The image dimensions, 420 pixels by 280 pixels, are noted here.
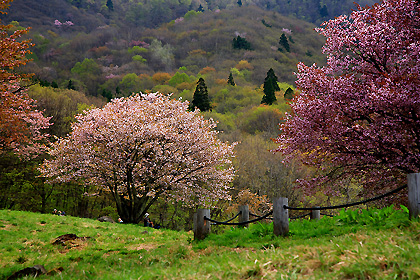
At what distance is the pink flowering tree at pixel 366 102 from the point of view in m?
9.12

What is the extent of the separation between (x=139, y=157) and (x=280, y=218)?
539 inches

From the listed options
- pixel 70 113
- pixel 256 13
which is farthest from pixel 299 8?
pixel 70 113

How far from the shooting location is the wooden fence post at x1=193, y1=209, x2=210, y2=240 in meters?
8.65

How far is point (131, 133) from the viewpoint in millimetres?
17797

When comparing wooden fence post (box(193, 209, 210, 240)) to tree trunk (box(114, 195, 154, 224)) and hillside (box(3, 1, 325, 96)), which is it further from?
hillside (box(3, 1, 325, 96))

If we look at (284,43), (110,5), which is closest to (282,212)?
(284,43)

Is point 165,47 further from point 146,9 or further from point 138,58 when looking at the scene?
point 146,9

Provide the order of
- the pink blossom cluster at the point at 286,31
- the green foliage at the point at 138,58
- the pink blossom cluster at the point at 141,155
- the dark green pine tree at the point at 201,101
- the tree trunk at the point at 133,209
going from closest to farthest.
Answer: the pink blossom cluster at the point at 141,155 → the tree trunk at the point at 133,209 → the dark green pine tree at the point at 201,101 → the green foliage at the point at 138,58 → the pink blossom cluster at the point at 286,31

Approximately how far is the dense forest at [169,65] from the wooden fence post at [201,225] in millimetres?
15116

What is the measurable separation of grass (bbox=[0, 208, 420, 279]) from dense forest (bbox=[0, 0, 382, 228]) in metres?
14.4

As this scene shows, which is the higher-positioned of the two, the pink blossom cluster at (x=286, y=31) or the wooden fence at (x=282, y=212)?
the pink blossom cluster at (x=286, y=31)

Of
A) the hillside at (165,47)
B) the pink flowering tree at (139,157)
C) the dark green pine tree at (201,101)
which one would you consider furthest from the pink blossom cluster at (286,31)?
the pink flowering tree at (139,157)

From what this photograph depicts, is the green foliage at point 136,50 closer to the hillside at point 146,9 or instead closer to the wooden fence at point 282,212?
the hillside at point 146,9

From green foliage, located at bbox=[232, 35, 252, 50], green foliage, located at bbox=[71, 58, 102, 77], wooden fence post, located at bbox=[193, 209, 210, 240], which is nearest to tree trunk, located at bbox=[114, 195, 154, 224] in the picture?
wooden fence post, located at bbox=[193, 209, 210, 240]
